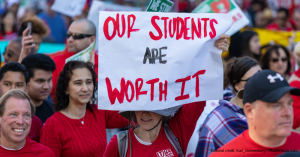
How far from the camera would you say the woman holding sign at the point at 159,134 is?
9.44ft

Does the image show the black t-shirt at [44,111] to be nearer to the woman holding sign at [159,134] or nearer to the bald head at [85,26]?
the woman holding sign at [159,134]

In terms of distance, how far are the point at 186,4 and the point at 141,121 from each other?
1051 cm

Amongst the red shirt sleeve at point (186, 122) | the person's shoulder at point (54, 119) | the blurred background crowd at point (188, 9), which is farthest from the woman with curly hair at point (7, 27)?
the red shirt sleeve at point (186, 122)

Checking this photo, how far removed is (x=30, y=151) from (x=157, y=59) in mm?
1223

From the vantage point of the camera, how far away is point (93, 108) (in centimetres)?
374

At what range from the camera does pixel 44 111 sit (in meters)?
3.98

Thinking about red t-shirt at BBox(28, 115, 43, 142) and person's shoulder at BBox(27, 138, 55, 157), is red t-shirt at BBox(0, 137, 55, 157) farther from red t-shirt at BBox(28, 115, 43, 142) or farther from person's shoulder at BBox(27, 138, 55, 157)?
red t-shirt at BBox(28, 115, 43, 142)

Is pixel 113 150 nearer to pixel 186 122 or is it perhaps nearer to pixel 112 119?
pixel 186 122

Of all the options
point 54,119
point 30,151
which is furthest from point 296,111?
point 30,151

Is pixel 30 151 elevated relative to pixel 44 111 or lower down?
lower down

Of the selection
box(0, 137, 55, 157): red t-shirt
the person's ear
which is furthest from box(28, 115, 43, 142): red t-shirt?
the person's ear

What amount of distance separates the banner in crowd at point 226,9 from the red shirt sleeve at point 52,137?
301 centimetres

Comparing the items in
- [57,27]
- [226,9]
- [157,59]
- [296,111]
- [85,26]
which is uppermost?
[57,27]

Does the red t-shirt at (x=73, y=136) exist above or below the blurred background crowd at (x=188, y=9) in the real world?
below
